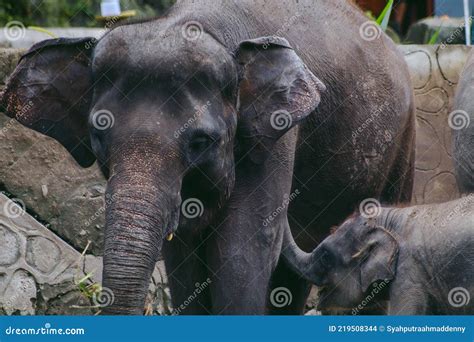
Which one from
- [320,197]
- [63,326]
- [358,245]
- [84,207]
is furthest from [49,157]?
[63,326]

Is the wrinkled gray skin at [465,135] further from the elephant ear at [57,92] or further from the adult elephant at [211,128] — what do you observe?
the elephant ear at [57,92]

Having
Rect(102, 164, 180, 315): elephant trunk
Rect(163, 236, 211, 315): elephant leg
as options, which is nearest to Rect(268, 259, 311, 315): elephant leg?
Rect(163, 236, 211, 315): elephant leg

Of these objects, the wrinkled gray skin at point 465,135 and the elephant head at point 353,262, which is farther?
the wrinkled gray skin at point 465,135

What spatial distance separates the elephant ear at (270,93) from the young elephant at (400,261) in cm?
72

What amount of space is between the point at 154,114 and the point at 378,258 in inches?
55.9

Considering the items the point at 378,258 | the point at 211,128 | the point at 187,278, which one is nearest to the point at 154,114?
the point at 211,128

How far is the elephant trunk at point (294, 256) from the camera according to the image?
8.84m

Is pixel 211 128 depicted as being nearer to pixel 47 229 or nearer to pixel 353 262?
pixel 353 262

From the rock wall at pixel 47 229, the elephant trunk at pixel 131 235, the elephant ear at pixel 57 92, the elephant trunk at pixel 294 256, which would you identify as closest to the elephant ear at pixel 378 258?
the elephant trunk at pixel 294 256

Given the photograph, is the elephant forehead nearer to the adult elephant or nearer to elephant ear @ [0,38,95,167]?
the adult elephant

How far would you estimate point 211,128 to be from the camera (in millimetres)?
7906

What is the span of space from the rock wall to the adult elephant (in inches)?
55.0

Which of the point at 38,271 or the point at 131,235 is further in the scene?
the point at 38,271

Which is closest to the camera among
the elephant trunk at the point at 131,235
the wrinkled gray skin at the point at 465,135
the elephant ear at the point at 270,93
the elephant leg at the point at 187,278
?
the elephant trunk at the point at 131,235
